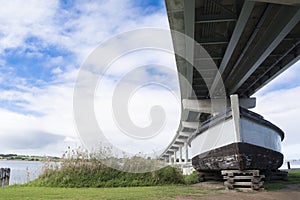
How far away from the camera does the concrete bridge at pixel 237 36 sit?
919 centimetres

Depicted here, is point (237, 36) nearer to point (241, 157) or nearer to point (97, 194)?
point (241, 157)

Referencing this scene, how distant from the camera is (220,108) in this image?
67.2 ft

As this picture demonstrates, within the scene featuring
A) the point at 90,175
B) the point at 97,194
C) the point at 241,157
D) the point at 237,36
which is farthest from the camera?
the point at 237,36

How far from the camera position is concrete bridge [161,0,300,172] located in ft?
30.1

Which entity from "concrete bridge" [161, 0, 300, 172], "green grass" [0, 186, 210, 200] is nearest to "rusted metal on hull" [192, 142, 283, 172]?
"green grass" [0, 186, 210, 200]

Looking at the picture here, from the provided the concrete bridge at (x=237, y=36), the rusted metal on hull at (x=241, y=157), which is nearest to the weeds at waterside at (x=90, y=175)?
the rusted metal on hull at (x=241, y=157)

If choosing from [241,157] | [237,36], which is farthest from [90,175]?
[237,36]

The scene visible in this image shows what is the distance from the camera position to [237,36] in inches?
420

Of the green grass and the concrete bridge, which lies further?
the concrete bridge

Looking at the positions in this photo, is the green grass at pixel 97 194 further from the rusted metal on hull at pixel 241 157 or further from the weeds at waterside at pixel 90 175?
the weeds at waterside at pixel 90 175

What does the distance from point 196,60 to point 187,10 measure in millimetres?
6276

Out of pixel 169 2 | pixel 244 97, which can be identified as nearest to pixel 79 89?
pixel 169 2

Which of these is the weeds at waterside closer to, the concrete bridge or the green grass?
the green grass

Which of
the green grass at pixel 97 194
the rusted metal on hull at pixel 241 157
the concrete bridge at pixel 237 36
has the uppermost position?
the concrete bridge at pixel 237 36
